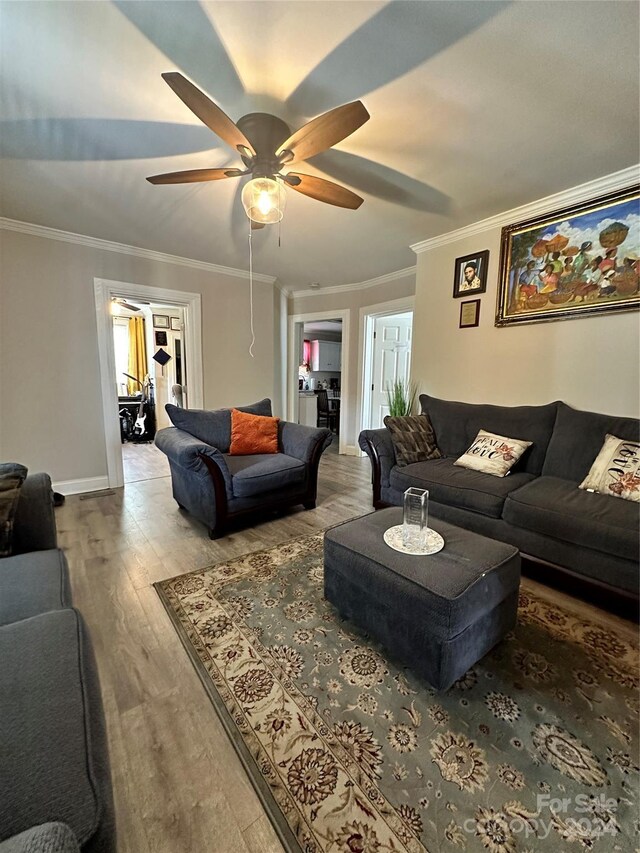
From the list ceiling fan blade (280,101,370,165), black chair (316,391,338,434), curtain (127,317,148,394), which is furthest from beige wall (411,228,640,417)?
curtain (127,317,148,394)

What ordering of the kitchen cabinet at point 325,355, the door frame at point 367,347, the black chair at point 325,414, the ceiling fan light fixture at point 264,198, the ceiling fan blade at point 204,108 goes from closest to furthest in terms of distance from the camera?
the ceiling fan blade at point 204,108 < the ceiling fan light fixture at point 264,198 < the door frame at point 367,347 < the black chair at point 325,414 < the kitchen cabinet at point 325,355

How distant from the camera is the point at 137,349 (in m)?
6.95

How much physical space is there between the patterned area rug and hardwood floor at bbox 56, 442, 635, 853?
0.23ft

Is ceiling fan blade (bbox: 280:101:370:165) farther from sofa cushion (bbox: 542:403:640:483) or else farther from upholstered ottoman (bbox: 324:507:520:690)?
sofa cushion (bbox: 542:403:640:483)

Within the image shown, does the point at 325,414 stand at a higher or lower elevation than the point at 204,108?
lower

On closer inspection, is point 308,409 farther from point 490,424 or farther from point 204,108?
point 204,108

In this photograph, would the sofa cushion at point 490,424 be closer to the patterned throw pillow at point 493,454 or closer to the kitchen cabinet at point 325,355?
the patterned throw pillow at point 493,454

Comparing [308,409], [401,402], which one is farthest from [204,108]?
[308,409]

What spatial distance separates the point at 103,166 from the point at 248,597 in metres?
2.70

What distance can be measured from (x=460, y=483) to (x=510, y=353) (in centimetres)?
129

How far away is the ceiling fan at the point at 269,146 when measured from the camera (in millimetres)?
1360

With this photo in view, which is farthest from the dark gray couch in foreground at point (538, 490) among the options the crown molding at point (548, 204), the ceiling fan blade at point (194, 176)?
the ceiling fan blade at point (194, 176)

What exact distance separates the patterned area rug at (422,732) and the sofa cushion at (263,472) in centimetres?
88

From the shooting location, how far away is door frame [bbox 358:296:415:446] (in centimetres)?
448
